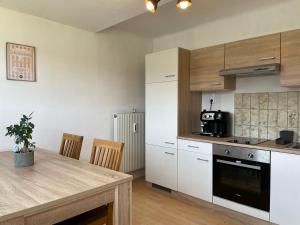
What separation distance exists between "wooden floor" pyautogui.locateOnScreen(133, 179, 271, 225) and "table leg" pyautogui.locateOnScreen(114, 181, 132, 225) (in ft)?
3.55

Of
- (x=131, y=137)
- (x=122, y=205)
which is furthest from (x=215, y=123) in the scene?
(x=122, y=205)

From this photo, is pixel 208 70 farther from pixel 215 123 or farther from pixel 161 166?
pixel 161 166

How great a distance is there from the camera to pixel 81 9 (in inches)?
96.5

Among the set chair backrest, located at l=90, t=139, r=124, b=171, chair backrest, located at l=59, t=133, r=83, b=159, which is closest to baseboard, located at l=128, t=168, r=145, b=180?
chair backrest, located at l=59, t=133, r=83, b=159

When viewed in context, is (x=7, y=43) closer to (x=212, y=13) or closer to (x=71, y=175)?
(x=71, y=175)

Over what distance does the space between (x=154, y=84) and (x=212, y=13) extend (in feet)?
3.96

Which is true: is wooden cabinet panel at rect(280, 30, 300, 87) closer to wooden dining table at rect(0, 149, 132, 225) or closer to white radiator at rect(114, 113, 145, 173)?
wooden dining table at rect(0, 149, 132, 225)

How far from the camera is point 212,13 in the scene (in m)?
2.91

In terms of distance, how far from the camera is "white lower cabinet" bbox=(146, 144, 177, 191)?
3.06m

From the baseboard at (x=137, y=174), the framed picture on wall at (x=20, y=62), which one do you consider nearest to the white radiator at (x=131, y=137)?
the baseboard at (x=137, y=174)

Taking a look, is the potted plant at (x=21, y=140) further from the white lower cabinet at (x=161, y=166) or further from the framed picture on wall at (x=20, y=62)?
the white lower cabinet at (x=161, y=166)

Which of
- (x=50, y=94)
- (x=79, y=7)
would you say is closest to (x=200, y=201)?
(x=50, y=94)

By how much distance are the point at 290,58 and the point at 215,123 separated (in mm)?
1138

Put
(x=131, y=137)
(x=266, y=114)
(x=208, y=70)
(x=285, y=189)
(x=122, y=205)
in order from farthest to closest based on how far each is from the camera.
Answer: (x=131, y=137) < (x=208, y=70) < (x=266, y=114) < (x=285, y=189) < (x=122, y=205)
